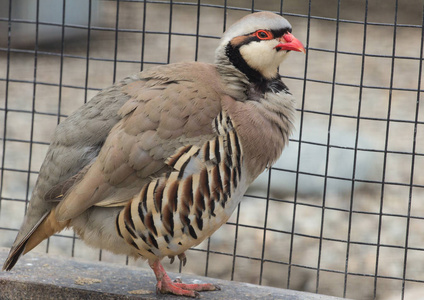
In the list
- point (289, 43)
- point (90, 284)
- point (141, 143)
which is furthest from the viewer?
point (90, 284)

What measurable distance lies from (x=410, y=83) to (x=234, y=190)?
7.67 metres

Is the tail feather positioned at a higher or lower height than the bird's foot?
higher

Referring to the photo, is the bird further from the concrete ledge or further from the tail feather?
the concrete ledge

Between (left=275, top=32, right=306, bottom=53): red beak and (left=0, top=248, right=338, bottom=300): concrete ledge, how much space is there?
1.84 metres

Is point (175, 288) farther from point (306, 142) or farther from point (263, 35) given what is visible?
point (263, 35)

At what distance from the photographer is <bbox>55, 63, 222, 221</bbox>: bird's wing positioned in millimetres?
4371

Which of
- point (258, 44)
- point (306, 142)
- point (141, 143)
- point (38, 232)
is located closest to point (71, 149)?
point (141, 143)

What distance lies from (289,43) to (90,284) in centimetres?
226

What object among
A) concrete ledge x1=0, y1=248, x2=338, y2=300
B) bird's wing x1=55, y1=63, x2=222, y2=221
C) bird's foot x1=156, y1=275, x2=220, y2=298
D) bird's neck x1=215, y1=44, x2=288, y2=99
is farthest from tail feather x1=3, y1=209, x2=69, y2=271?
bird's neck x1=215, y1=44, x2=288, y2=99

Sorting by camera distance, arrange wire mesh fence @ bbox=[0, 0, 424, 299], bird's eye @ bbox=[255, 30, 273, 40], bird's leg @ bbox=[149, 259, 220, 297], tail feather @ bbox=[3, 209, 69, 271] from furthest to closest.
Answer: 1. wire mesh fence @ bbox=[0, 0, 424, 299]
2. bird's leg @ bbox=[149, 259, 220, 297]
3. bird's eye @ bbox=[255, 30, 273, 40]
4. tail feather @ bbox=[3, 209, 69, 271]

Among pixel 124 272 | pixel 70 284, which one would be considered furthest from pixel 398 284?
pixel 70 284

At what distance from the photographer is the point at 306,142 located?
5.77 metres

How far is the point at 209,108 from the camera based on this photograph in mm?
4523

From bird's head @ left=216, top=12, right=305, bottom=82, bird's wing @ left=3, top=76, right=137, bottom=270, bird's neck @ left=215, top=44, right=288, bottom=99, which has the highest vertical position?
bird's head @ left=216, top=12, right=305, bottom=82
